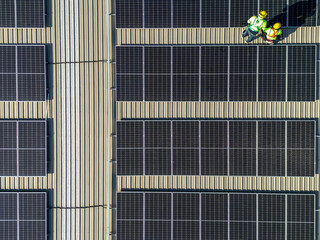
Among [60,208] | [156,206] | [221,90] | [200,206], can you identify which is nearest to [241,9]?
[221,90]

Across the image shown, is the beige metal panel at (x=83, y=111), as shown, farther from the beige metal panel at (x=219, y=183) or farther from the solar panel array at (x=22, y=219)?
the beige metal panel at (x=219, y=183)

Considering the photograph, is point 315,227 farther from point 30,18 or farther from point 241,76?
point 30,18

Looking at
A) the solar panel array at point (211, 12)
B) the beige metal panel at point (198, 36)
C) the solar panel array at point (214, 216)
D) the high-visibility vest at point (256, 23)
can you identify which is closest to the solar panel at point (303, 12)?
the solar panel array at point (211, 12)

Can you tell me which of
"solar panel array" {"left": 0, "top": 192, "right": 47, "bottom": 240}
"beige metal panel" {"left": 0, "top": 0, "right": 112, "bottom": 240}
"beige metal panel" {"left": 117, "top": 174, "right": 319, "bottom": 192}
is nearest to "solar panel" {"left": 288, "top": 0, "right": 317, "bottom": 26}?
"beige metal panel" {"left": 117, "top": 174, "right": 319, "bottom": 192}

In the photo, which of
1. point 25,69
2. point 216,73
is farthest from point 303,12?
point 25,69

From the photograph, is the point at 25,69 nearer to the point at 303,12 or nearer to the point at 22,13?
the point at 22,13

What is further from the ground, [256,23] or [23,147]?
[256,23]

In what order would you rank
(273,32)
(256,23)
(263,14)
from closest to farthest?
(263,14) < (256,23) < (273,32)
